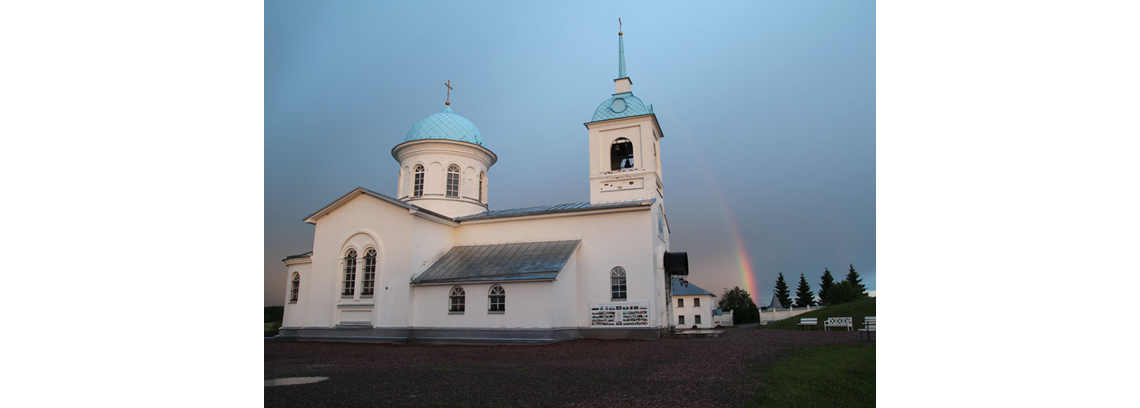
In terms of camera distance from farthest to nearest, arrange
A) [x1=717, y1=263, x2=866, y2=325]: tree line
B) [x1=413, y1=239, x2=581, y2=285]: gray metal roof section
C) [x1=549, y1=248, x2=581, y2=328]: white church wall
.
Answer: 1. [x1=717, y1=263, x2=866, y2=325]: tree line
2. [x1=413, y1=239, x2=581, y2=285]: gray metal roof section
3. [x1=549, y1=248, x2=581, y2=328]: white church wall

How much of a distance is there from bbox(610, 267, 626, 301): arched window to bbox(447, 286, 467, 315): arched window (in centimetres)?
571

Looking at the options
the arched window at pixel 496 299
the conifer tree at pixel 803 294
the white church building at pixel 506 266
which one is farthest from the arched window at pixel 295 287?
the conifer tree at pixel 803 294

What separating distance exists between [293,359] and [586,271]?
10871 millimetres

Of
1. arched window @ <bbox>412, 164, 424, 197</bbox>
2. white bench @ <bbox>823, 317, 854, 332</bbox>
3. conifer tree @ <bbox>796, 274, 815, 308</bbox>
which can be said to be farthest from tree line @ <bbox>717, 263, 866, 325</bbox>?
arched window @ <bbox>412, 164, 424, 197</bbox>

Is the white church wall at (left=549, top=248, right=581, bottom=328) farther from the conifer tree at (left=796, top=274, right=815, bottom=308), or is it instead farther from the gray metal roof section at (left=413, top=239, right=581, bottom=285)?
the conifer tree at (left=796, top=274, right=815, bottom=308)

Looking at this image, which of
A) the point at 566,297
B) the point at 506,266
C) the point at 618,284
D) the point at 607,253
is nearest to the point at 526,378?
the point at 566,297

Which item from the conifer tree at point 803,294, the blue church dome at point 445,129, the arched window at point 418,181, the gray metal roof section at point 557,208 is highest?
the blue church dome at point 445,129

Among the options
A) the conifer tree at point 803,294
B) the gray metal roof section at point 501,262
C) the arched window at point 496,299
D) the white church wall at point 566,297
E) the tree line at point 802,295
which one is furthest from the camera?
the conifer tree at point 803,294

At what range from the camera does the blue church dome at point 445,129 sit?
89.5 ft

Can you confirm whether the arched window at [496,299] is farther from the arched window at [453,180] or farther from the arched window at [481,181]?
the arched window at [481,181]

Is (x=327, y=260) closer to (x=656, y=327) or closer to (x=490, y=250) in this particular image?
(x=490, y=250)

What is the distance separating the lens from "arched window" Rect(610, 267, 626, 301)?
2017 centimetres

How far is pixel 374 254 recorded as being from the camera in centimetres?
2081

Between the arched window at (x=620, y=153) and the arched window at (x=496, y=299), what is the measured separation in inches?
335
